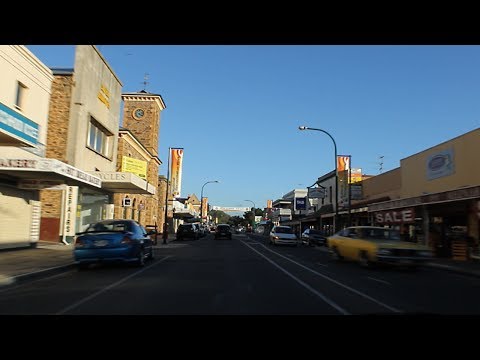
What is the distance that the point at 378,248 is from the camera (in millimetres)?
17500

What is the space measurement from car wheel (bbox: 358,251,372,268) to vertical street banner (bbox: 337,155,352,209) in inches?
863

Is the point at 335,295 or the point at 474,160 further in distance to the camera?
the point at 474,160

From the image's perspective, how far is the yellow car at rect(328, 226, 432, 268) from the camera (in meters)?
17.5

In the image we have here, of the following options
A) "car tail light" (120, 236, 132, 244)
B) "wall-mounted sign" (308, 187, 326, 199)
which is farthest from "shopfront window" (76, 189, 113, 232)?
"wall-mounted sign" (308, 187, 326, 199)

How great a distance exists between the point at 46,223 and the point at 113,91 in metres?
12.1

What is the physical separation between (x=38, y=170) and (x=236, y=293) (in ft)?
36.8

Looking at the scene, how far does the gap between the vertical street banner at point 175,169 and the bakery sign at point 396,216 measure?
77.9 ft

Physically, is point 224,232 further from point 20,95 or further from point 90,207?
point 20,95

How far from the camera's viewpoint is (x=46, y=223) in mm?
26531

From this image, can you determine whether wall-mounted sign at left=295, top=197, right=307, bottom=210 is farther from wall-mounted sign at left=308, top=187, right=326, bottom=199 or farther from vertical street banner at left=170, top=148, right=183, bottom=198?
vertical street banner at left=170, top=148, right=183, bottom=198
